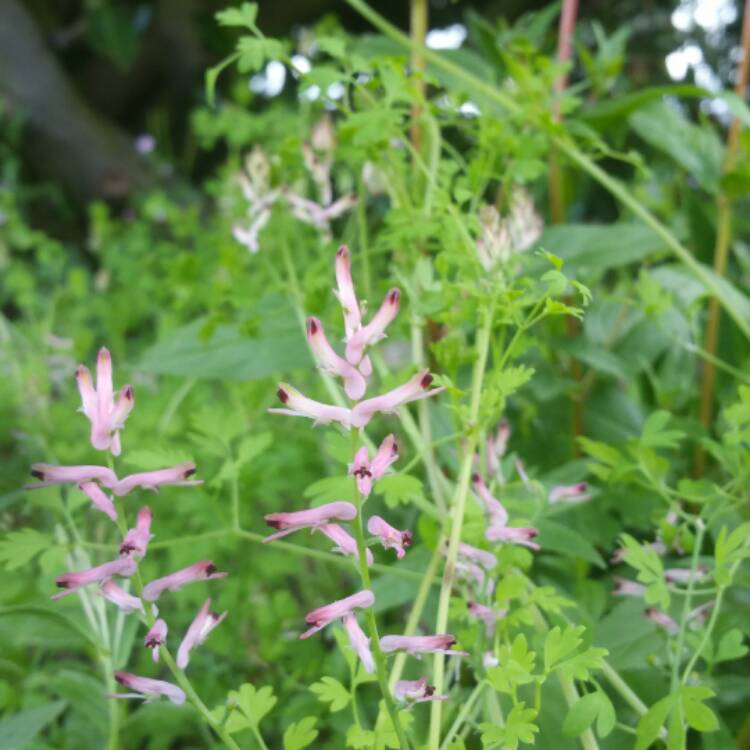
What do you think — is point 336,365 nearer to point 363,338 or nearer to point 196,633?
point 363,338

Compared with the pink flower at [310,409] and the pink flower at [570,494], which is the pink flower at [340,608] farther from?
the pink flower at [570,494]

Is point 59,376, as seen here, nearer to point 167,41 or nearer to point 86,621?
point 86,621

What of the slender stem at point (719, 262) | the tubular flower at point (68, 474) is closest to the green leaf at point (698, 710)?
the tubular flower at point (68, 474)

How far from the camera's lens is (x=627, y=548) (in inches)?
14.6

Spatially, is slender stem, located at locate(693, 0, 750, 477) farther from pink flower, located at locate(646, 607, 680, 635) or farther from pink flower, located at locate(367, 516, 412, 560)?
pink flower, located at locate(367, 516, 412, 560)

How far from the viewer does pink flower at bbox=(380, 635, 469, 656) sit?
292 millimetres

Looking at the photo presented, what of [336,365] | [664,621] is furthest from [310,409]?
[664,621]

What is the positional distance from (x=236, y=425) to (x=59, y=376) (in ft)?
2.22

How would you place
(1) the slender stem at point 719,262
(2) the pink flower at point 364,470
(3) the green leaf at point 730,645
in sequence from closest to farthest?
(2) the pink flower at point 364,470, (3) the green leaf at point 730,645, (1) the slender stem at point 719,262

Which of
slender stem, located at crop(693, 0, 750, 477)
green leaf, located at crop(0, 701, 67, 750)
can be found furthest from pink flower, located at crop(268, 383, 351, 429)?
slender stem, located at crop(693, 0, 750, 477)

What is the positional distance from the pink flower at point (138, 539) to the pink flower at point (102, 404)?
28 mm

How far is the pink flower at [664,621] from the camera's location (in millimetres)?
405

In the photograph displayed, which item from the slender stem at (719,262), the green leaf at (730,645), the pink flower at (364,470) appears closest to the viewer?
the pink flower at (364,470)

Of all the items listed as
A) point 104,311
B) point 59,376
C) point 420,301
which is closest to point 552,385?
point 420,301
